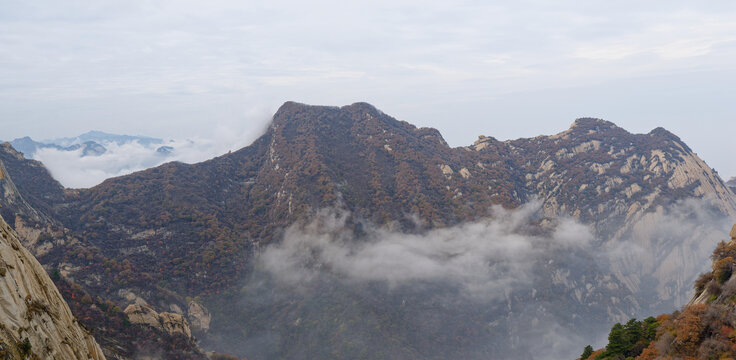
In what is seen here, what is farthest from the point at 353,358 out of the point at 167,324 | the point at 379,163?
the point at 379,163

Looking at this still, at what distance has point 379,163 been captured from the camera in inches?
6088

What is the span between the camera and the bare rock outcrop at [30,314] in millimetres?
22781

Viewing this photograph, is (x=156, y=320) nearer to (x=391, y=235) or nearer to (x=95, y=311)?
(x=95, y=311)

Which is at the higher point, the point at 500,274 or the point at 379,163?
the point at 379,163

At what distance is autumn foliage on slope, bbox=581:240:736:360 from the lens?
1121 inches

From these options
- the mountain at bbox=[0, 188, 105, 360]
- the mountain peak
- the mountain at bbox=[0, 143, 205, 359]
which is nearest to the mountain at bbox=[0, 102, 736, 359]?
the mountain at bbox=[0, 143, 205, 359]

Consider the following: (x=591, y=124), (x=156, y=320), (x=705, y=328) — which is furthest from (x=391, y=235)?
(x=591, y=124)

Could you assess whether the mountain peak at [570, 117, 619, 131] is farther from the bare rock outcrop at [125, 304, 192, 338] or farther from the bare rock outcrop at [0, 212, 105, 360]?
the bare rock outcrop at [0, 212, 105, 360]

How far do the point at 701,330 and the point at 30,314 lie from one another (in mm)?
50845

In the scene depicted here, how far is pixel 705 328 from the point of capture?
30.7 m

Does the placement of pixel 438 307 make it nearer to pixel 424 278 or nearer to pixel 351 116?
pixel 424 278

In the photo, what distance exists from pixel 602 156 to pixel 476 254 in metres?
83.6

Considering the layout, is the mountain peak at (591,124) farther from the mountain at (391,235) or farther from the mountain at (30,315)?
the mountain at (30,315)

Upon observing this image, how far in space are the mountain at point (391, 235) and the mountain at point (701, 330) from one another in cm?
6048
